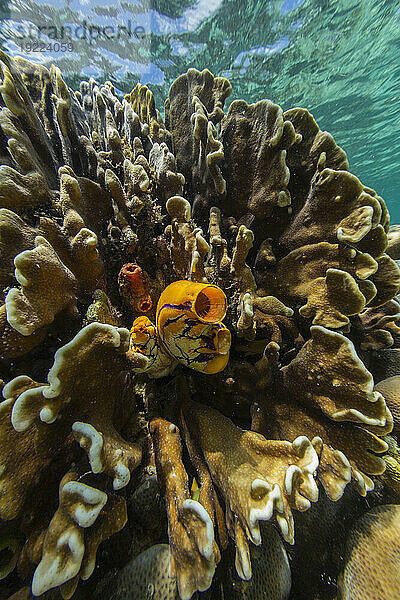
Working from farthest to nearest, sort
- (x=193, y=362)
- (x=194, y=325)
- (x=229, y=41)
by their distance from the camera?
(x=229, y=41), (x=193, y=362), (x=194, y=325)

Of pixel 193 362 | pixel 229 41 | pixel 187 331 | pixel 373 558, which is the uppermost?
pixel 229 41

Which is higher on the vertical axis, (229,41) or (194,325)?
(229,41)

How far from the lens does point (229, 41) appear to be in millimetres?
11930

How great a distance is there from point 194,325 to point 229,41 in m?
17.0

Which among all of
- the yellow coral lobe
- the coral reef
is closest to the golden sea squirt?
the yellow coral lobe

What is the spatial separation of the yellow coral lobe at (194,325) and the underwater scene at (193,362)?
0.01m

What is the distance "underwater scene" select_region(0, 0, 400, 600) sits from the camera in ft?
3.65

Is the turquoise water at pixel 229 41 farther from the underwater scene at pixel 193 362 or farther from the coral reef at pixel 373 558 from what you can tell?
the coral reef at pixel 373 558

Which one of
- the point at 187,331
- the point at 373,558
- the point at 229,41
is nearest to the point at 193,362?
the point at 187,331

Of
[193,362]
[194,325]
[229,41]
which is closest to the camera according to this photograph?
[194,325]

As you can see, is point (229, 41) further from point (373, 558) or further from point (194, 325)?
point (373, 558)

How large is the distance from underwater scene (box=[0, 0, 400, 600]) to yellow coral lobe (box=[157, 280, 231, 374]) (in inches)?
0.5

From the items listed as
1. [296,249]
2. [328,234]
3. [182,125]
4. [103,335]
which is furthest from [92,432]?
[182,125]

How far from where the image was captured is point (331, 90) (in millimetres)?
15383
